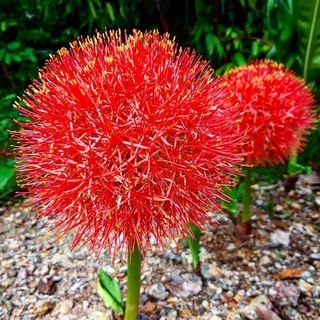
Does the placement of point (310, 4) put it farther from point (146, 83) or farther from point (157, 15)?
point (146, 83)

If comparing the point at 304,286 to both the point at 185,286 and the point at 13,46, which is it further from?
the point at 13,46

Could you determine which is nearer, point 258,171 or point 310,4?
point 310,4

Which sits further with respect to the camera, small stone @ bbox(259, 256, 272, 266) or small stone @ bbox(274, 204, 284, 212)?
small stone @ bbox(274, 204, 284, 212)

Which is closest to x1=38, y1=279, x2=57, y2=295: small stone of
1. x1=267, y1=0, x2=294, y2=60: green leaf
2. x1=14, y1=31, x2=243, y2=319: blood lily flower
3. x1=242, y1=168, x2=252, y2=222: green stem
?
x1=14, y1=31, x2=243, y2=319: blood lily flower

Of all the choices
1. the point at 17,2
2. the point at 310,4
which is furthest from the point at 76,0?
the point at 310,4

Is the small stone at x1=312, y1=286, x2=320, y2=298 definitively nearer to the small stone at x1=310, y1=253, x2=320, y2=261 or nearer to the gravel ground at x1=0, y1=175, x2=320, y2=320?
the gravel ground at x1=0, y1=175, x2=320, y2=320

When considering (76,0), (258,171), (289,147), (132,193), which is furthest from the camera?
(76,0)

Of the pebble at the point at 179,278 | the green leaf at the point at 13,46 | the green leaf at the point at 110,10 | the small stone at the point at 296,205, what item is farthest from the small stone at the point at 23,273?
the green leaf at the point at 110,10

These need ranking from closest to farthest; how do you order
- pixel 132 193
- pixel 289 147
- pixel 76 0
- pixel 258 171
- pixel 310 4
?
pixel 132 193, pixel 289 147, pixel 310 4, pixel 258 171, pixel 76 0

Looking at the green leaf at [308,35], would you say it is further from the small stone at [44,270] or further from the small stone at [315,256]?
the small stone at [44,270]
